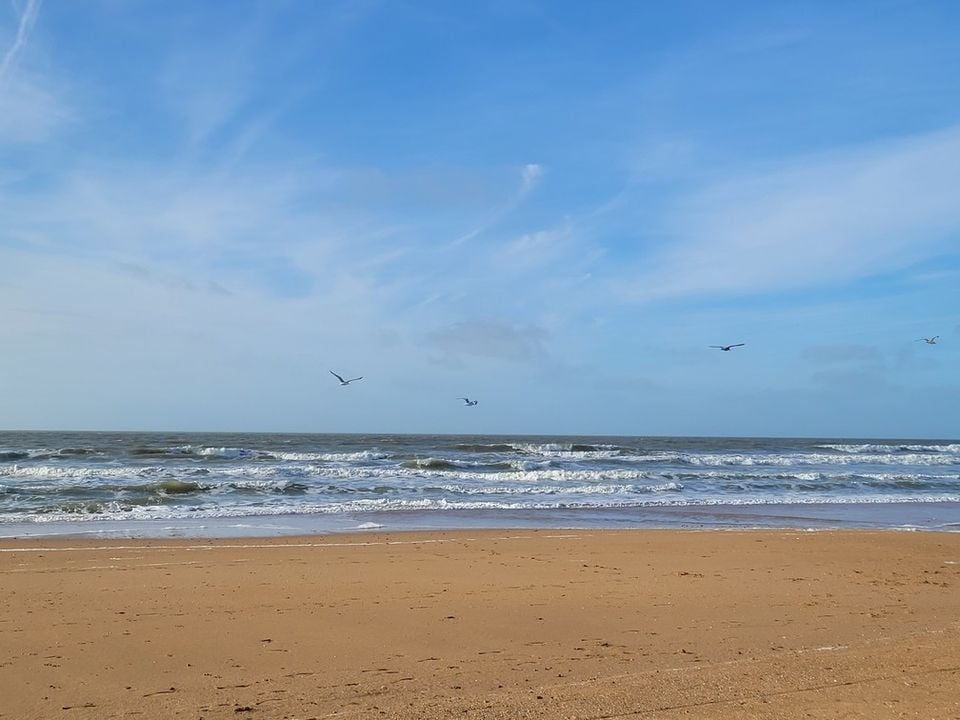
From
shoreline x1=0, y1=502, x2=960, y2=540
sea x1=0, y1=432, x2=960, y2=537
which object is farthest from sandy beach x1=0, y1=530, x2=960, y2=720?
sea x1=0, y1=432, x2=960, y2=537

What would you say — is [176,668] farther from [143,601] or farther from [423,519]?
[423,519]

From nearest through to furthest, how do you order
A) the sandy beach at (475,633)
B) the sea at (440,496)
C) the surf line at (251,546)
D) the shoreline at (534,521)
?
the sandy beach at (475,633), the surf line at (251,546), the shoreline at (534,521), the sea at (440,496)

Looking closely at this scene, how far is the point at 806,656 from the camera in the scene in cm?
542

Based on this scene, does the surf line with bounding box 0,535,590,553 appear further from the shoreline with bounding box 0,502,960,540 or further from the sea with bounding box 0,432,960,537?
the sea with bounding box 0,432,960,537

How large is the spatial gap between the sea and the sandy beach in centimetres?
→ 446

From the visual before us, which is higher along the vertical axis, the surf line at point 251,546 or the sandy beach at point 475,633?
the sandy beach at point 475,633

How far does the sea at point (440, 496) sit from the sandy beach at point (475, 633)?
4463 mm

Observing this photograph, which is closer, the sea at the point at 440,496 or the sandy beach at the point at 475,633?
the sandy beach at the point at 475,633

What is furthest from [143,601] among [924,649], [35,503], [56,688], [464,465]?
[464,465]

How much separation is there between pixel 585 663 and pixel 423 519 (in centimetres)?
1137

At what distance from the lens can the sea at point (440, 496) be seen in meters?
15.6

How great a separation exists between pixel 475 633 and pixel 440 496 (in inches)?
601

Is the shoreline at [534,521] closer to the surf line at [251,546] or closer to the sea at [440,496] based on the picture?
the sea at [440,496]

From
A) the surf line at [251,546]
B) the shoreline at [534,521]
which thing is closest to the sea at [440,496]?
the shoreline at [534,521]
